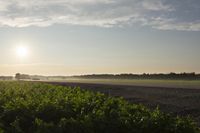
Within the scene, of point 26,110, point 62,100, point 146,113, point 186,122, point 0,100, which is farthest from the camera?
point 0,100

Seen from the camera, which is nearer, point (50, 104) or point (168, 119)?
point (168, 119)

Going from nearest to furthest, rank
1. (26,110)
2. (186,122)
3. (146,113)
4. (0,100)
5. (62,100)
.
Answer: (186,122) < (146,113) < (26,110) < (62,100) < (0,100)

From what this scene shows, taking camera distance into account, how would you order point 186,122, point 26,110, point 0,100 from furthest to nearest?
point 0,100 < point 26,110 < point 186,122

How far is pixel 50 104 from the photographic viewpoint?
1145 cm

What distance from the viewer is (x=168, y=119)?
9.13m

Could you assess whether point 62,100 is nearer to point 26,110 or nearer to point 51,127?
point 26,110

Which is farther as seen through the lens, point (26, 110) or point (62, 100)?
point (62, 100)

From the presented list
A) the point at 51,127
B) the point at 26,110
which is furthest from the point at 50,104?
the point at 51,127

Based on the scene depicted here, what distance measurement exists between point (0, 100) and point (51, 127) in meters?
5.51

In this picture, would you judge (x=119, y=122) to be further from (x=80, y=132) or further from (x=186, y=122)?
(x=186, y=122)

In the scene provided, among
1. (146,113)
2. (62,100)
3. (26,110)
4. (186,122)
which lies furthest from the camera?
(62,100)

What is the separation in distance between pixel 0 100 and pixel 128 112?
5.62m

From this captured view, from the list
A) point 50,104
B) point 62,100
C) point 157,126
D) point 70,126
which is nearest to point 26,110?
point 50,104

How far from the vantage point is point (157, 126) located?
29.3 feet
